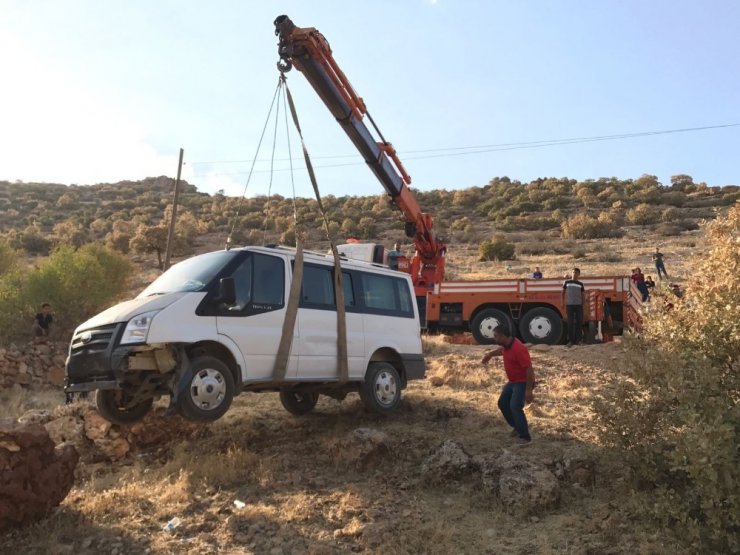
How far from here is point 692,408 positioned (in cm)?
462

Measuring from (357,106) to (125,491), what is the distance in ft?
31.7

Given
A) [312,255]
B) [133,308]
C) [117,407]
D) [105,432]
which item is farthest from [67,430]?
[312,255]

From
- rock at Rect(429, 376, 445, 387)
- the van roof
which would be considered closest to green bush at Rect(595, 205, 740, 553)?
the van roof

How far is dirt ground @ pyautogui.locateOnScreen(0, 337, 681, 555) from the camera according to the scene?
5.16 m

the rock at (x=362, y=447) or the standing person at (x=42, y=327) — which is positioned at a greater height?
the standing person at (x=42, y=327)

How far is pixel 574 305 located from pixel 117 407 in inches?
402

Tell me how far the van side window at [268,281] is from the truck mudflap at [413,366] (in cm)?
252

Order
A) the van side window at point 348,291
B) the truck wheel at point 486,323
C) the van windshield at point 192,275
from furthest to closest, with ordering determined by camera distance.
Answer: the truck wheel at point 486,323 < the van side window at point 348,291 < the van windshield at point 192,275

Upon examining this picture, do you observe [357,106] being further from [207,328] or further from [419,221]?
[207,328]

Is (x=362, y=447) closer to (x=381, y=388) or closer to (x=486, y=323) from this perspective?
(x=381, y=388)

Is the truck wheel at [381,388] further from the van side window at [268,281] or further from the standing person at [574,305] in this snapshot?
the standing person at [574,305]

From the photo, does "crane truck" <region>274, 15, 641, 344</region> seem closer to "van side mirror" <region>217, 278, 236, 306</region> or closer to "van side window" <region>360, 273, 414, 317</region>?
"van side window" <region>360, 273, 414, 317</region>

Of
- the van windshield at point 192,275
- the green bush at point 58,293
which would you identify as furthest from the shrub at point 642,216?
the van windshield at point 192,275

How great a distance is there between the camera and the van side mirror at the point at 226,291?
6.41 metres
